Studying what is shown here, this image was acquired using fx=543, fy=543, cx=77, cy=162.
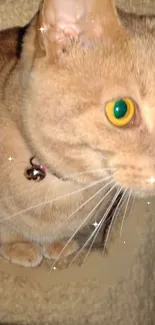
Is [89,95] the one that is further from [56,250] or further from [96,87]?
[56,250]

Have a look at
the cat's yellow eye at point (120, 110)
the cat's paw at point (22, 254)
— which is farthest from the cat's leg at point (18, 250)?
the cat's yellow eye at point (120, 110)

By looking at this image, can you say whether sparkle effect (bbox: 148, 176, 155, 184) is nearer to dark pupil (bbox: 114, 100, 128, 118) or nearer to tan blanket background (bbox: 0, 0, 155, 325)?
dark pupil (bbox: 114, 100, 128, 118)

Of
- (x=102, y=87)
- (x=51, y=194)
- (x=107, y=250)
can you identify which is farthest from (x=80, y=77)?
(x=107, y=250)

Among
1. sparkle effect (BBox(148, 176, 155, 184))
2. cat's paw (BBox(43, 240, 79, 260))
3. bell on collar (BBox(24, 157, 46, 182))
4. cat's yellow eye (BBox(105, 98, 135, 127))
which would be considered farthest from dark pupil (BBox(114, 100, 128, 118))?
cat's paw (BBox(43, 240, 79, 260))

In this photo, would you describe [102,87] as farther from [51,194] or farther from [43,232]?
[43,232]

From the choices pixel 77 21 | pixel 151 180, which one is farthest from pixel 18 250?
pixel 77 21

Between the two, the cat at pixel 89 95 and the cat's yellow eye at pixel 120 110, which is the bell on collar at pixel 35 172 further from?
the cat's yellow eye at pixel 120 110
